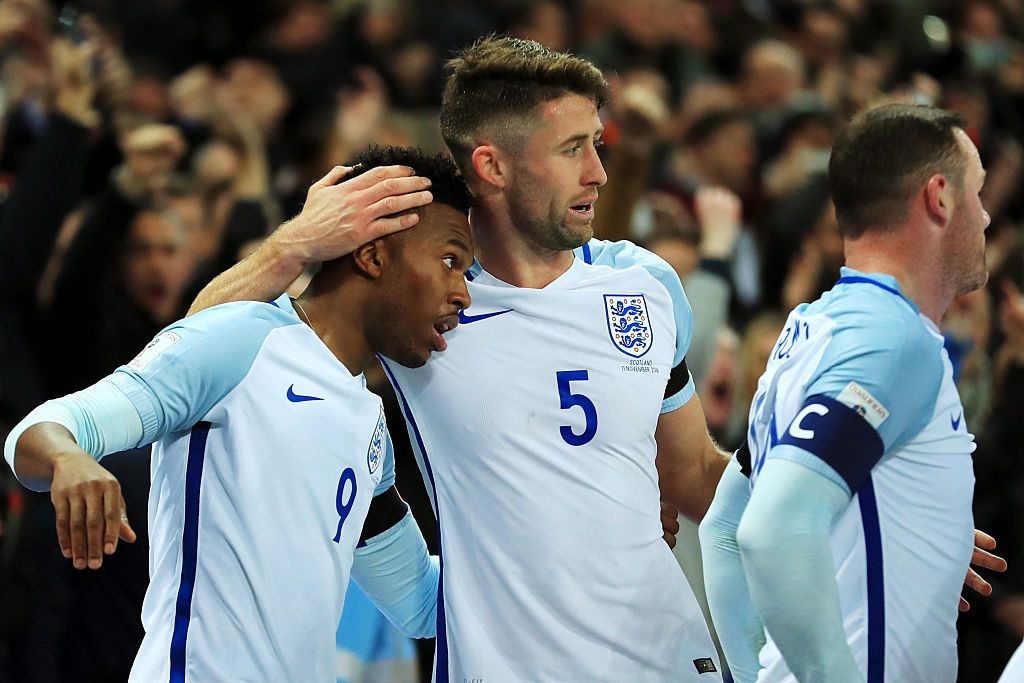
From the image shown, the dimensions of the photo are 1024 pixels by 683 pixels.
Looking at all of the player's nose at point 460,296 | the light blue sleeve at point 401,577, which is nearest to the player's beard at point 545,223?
the player's nose at point 460,296

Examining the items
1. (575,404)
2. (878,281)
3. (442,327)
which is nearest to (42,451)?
Result: (442,327)

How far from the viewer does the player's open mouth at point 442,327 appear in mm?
3785

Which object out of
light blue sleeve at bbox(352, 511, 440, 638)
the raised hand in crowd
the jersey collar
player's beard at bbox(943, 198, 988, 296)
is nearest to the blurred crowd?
the raised hand in crowd

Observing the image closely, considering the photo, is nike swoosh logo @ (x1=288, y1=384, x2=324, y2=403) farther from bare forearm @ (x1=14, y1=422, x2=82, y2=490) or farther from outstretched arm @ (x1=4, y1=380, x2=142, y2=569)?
bare forearm @ (x1=14, y1=422, x2=82, y2=490)

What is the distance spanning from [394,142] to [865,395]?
6619mm

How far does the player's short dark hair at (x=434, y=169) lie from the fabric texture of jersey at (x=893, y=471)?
1.06 meters

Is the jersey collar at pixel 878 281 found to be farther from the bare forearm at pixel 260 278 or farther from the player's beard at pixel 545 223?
the bare forearm at pixel 260 278

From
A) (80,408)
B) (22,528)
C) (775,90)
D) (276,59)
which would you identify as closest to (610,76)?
(775,90)

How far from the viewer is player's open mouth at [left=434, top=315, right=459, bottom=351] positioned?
379 centimetres

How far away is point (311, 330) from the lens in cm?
372

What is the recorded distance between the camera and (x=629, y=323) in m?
3.98

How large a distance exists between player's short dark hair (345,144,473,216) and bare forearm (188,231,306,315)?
33cm

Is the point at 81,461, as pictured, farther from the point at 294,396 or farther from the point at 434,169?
the point at 434,169

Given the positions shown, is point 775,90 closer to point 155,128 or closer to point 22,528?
point 155,128
